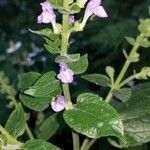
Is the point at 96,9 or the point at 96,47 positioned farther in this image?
the point at 96,47

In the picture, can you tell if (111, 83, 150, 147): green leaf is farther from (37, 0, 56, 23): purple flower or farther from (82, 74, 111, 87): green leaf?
(37, 0, 56, 23): purple flower

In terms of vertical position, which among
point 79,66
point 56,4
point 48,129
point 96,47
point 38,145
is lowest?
point 96,47

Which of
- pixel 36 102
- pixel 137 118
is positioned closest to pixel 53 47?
pixel 36 102

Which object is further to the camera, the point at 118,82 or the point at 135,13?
the point at 135,13

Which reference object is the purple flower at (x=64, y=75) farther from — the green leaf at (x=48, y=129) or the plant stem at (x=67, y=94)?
the green leaf at (x=48, y=129)

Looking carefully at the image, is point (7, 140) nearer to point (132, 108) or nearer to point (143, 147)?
point (132, 108)

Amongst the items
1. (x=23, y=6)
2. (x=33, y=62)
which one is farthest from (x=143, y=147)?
(x=23, y=6)

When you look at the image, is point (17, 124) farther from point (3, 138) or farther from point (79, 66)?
point (79, 66)
